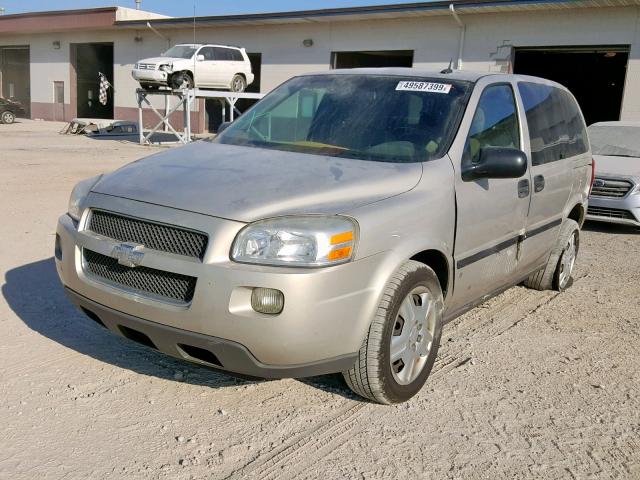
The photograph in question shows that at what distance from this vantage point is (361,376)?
→ 3354mm

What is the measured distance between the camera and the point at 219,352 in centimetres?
302

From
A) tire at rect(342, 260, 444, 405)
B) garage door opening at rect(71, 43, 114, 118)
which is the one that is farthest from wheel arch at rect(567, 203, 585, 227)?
garage door opening at rect(71, 43, 114, 118)

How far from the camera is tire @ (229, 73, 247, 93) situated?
23413 mm

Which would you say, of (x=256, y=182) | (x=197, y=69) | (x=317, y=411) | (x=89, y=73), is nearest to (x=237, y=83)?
(x=197, y=69)

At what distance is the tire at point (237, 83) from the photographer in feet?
76.8

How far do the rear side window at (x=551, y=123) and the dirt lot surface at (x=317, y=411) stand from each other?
1356mm

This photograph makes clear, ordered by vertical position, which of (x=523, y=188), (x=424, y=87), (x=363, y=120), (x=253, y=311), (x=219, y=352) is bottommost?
(x=219, y=352)

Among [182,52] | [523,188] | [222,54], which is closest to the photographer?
[523,188]

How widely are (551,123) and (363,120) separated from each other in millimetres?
1947

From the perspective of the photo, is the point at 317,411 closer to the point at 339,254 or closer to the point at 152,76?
the point at 339,254

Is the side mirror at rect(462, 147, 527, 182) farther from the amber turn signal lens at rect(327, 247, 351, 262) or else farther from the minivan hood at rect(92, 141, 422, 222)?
the amber turn signal lens at rect(327, 247, 351, 262)

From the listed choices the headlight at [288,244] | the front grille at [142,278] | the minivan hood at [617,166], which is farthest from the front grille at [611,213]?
the front grille at [142,278]

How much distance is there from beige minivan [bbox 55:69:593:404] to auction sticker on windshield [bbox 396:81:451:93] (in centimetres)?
1

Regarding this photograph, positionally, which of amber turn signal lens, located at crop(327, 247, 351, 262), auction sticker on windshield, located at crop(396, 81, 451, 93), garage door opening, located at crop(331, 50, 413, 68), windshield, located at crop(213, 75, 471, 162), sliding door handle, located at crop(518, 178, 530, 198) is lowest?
amber turn signal lens, located at crop(327, 247, 351, 262)
